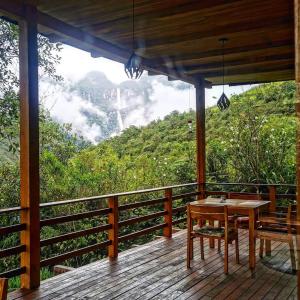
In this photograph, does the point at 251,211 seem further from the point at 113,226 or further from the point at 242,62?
the point at 242,62

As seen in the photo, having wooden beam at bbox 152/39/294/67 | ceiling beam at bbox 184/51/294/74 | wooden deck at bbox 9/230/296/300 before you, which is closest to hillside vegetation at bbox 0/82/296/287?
ceiling beam at bbox 184/51/294/74

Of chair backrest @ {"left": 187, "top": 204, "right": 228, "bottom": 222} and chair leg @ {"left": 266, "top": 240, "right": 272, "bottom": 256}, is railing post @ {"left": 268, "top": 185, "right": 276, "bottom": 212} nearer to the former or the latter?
chair leg @ {"left": 266, "top": 240, "right": 272, "bottom": 256}

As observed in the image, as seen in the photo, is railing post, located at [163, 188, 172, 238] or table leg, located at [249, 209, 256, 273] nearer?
table leg, located at [249, 209, 256, 273]

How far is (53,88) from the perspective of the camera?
843 cm

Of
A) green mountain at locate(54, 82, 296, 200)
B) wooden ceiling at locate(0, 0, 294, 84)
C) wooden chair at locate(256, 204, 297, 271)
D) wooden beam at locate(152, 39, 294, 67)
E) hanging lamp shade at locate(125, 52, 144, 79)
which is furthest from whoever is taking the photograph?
green mountain at locate(54, 82, 296, 200)

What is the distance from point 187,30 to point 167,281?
8.99 ft

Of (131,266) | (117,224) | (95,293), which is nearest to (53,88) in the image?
(117,224)

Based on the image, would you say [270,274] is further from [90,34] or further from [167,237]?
[90,34]

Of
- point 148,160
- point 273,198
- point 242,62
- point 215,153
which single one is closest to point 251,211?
point 273,198

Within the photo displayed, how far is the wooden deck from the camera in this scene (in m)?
3.22

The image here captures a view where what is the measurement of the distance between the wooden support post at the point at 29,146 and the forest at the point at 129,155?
241cm

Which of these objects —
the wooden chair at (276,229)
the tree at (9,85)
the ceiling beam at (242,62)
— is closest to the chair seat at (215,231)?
the wooden chair at (276,229)

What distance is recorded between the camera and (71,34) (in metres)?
4.09

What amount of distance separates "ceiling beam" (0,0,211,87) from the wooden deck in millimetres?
2465
